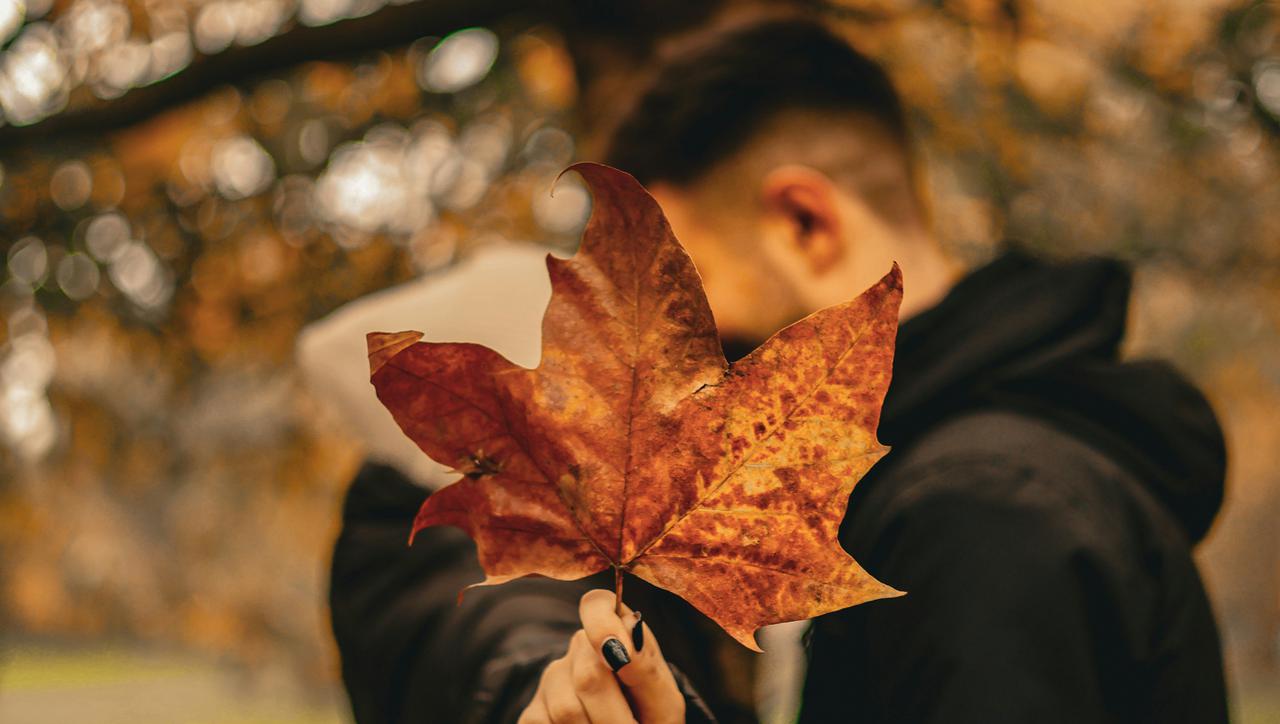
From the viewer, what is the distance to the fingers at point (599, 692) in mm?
804

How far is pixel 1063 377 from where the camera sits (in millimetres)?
1396

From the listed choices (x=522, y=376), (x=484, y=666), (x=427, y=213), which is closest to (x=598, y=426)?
(x=522, y=376)

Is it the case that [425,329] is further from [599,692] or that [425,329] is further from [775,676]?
[775,676]

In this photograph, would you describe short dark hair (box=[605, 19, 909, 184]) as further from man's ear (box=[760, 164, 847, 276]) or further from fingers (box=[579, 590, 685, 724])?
fingers (box=[579, 590, 685, 724])

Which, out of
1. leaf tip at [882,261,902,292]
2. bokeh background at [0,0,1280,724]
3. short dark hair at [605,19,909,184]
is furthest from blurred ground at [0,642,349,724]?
leaf tip at [882,261,902,292]

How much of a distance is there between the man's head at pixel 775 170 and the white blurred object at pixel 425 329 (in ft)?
0.98

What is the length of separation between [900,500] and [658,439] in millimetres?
476

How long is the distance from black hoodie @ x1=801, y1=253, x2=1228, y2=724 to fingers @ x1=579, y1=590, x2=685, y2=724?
0.37m

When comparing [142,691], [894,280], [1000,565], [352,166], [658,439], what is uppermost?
[894,280]

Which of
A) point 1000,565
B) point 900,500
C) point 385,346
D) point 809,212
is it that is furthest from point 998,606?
point 385,346

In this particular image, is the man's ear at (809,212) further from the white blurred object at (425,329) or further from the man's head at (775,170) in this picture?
the white blurred object at (425,329)

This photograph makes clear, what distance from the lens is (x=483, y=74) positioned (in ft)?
14.7

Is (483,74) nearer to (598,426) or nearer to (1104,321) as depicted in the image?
(1104,321)

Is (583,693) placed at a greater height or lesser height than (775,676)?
greater
